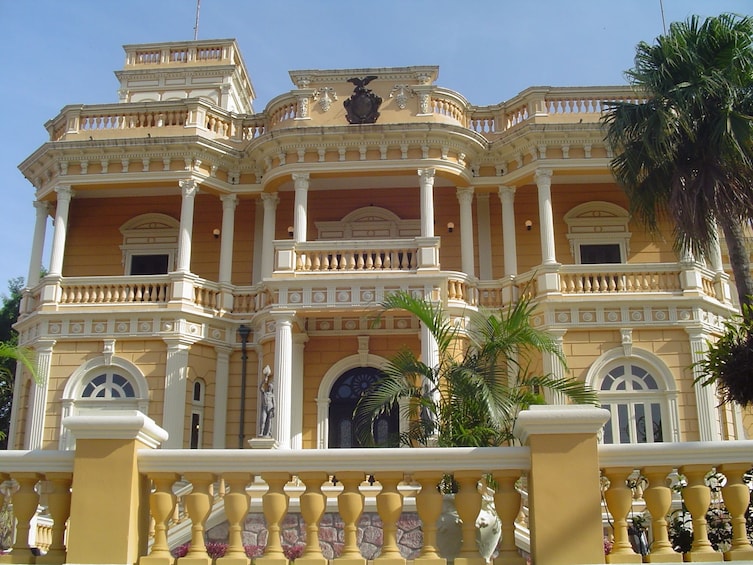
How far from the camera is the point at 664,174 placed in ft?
52.1

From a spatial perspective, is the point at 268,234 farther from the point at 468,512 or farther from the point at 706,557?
the point at 706,557

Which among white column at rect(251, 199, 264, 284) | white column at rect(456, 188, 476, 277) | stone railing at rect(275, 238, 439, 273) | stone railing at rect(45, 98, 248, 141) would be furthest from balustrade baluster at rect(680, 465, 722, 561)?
stone railing at rect(45, 98, 248, 141)

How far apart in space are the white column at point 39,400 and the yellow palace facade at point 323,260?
66 mm

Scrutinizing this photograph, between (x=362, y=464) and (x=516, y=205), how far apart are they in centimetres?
1698

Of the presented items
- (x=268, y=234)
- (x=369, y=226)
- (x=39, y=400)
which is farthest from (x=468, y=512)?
(x=369, y=226)

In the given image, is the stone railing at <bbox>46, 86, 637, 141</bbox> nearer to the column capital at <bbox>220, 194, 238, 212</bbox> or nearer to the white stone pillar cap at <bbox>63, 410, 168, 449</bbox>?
the column capital at <bbox>220, 194, 238, 212</bbox>

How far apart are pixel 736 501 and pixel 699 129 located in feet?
36.7

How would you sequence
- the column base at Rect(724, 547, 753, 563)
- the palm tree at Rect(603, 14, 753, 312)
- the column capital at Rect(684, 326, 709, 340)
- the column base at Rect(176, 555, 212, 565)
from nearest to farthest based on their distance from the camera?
the column base at Rect(724, 547, 753, 563) < the column base at Rect(176, 555, 212, 565) < the palm tree at Rect(603, 14, 753, 312) < the column capital at Rect(684, 326, 709, 340)

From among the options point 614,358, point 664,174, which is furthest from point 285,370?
point 664,174

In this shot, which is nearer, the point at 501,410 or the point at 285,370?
the point at 501,410

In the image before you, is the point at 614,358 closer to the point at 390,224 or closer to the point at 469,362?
the point at 390,224

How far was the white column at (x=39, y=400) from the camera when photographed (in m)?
19.7

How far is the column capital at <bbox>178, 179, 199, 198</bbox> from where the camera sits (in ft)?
68.9

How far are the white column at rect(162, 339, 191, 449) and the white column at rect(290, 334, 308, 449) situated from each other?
2.38m
